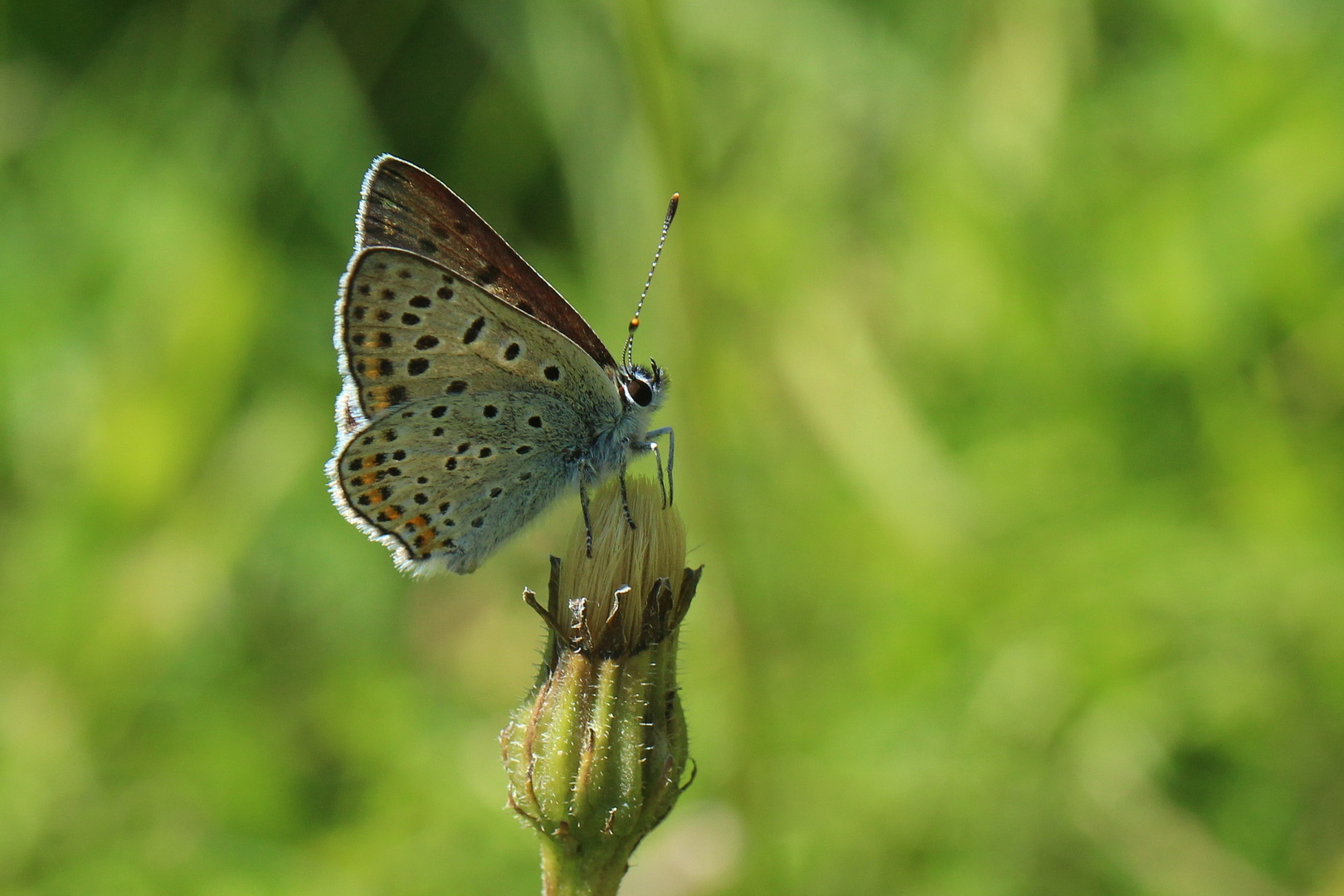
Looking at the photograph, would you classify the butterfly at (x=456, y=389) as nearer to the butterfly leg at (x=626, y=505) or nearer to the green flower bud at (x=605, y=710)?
the butterfly leg at (x=626, y=505)

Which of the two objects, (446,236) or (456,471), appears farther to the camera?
(456,471)

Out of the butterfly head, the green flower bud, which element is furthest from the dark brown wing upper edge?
the green flower bud

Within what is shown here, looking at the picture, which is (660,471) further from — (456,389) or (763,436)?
(763,436)

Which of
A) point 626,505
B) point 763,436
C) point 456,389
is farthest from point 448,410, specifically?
point 763,436

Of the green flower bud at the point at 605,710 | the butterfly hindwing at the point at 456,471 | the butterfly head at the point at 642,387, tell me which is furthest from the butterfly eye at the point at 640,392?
the green flower bud at the point at 605,710

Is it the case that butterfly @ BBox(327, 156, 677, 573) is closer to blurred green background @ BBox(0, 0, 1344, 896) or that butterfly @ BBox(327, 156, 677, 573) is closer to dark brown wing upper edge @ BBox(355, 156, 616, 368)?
dark brown wing upper edge @ BBox(355, 156, 616, 368)

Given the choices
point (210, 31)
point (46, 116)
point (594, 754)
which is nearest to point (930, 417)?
point (594, 754)
